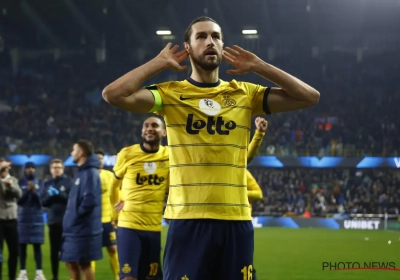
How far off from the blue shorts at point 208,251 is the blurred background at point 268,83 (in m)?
26.2

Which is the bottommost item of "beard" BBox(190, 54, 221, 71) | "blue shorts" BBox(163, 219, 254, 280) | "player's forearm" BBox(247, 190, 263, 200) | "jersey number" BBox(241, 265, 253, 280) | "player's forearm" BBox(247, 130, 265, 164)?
"jersey number" BBox(241, 265, 253, 280)

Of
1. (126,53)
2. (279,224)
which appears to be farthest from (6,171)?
(126,53)

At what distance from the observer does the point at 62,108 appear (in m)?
37.7

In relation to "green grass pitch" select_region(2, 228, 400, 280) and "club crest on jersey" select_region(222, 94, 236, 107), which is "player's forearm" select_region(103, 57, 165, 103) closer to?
"club crest on jersey" select_region(222, 94, 236, 107)

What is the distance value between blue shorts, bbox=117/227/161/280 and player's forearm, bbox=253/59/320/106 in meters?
3.57

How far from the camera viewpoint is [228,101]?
364 centimetres

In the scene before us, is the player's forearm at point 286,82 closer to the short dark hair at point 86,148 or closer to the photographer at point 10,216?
the short dark hair at point 86,148

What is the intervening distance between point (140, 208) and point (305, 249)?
10880 mm

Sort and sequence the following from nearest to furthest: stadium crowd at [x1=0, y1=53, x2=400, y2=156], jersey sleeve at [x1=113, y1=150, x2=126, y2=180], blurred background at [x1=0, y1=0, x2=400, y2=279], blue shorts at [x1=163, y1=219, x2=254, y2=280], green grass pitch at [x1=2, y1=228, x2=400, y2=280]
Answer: blue shorts at [x1=163, y1=219, x2=254, y2=280], jersey sleeve at [x1=113, y1=150, x2=126, y2=180], green grass pitch at [x1=2, y1=228, x2=400, y2=280], blurred background at [x1=0, y1=0, x2=400, y2=279], stadium crowd at [x1=0, y1=53, x2=400, y2=156]

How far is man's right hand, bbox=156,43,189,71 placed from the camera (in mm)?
3619

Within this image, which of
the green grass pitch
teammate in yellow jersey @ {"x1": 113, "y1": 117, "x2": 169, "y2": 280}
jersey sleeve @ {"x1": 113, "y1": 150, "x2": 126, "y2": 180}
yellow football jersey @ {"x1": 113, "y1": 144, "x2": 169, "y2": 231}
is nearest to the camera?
teammate in yellow jersey @ {"x1": 113, "y1": 117, "x2": 169, "y2": 280}

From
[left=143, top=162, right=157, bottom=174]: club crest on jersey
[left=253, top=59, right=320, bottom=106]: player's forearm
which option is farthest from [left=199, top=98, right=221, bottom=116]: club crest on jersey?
[left=143, top=162, right=157, bottom=174]: club crest on jersey

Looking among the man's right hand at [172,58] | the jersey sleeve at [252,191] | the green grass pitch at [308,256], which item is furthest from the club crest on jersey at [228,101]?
the green grass pitch at [308,256]

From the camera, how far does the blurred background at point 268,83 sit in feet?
107
